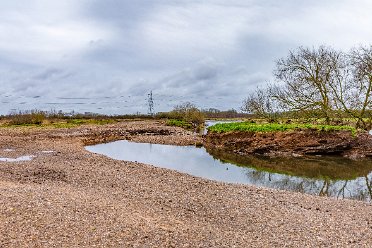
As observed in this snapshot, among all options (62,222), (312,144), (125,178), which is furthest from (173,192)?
(312,144)

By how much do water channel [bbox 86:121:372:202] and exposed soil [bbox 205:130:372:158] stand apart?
1.66m

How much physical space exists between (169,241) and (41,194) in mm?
5294

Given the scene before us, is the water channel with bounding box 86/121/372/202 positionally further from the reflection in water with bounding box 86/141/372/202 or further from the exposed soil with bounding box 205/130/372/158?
the exposed soil with bounding box 205/130/372/158

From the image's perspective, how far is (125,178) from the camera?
16953mm

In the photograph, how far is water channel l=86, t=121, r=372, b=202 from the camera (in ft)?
59.0

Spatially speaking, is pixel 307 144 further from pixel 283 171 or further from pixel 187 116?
pixel 187 116

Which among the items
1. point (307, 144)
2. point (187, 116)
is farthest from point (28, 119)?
point (307, 144)

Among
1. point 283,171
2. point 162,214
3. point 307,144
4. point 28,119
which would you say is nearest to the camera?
point 162,214

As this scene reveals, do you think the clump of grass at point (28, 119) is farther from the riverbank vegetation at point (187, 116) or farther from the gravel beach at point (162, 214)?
the gravel beach at point (162, 214)

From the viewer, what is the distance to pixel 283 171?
73.7ft

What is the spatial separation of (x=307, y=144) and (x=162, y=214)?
67.9 feet

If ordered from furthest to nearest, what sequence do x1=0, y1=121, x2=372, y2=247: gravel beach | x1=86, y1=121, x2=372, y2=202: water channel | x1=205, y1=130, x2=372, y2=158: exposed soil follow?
x1=205, y1=130, x2=372, y2=158: exposed soil, x1=86, y1=121, x2=372, y2=202: water channel, x1=0, y1=121, x2=372, y2=247: gravel beach

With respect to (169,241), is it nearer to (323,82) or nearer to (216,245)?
(216,245)

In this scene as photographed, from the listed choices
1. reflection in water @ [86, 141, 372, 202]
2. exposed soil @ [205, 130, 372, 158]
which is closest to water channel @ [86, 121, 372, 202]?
reflection in water @ [86, 141, 372, 202]
